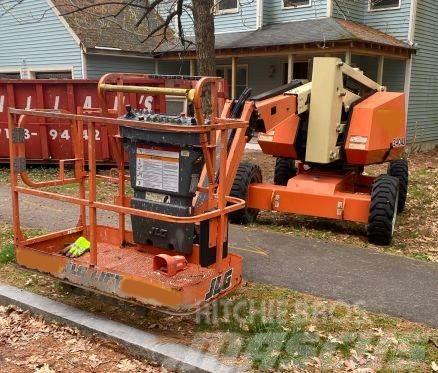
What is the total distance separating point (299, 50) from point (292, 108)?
9.12 m

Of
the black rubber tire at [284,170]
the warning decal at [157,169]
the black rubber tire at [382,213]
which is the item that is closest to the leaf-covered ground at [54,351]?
the warning decal at [157,169]

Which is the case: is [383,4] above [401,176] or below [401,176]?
Result: above

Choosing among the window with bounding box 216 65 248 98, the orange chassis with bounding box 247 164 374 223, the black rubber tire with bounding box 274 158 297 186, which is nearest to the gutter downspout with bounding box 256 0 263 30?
the window with bounding box 216 65 248 98

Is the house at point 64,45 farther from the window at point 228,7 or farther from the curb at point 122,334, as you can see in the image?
the curb at point 122,334

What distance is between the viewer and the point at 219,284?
412cm

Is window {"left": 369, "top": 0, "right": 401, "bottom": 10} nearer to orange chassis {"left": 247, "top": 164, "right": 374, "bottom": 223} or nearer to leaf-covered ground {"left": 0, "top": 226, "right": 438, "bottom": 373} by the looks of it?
orange chassis {"left": 247, "top": 164, "right": 374, "bottom": 223}

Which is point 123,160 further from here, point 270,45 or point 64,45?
point 64,45

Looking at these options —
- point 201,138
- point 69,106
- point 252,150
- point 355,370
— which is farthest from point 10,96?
point 355,370

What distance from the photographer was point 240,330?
4.12 metres

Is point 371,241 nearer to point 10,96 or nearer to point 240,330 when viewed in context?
point 240,330

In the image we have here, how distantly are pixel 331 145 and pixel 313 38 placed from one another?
8.74 meters

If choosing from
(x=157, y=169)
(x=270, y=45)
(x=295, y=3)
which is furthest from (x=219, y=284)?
(x=295, y=3)

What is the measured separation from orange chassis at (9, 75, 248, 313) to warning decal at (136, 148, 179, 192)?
0.27m

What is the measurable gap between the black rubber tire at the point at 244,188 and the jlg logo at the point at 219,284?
282 cm
